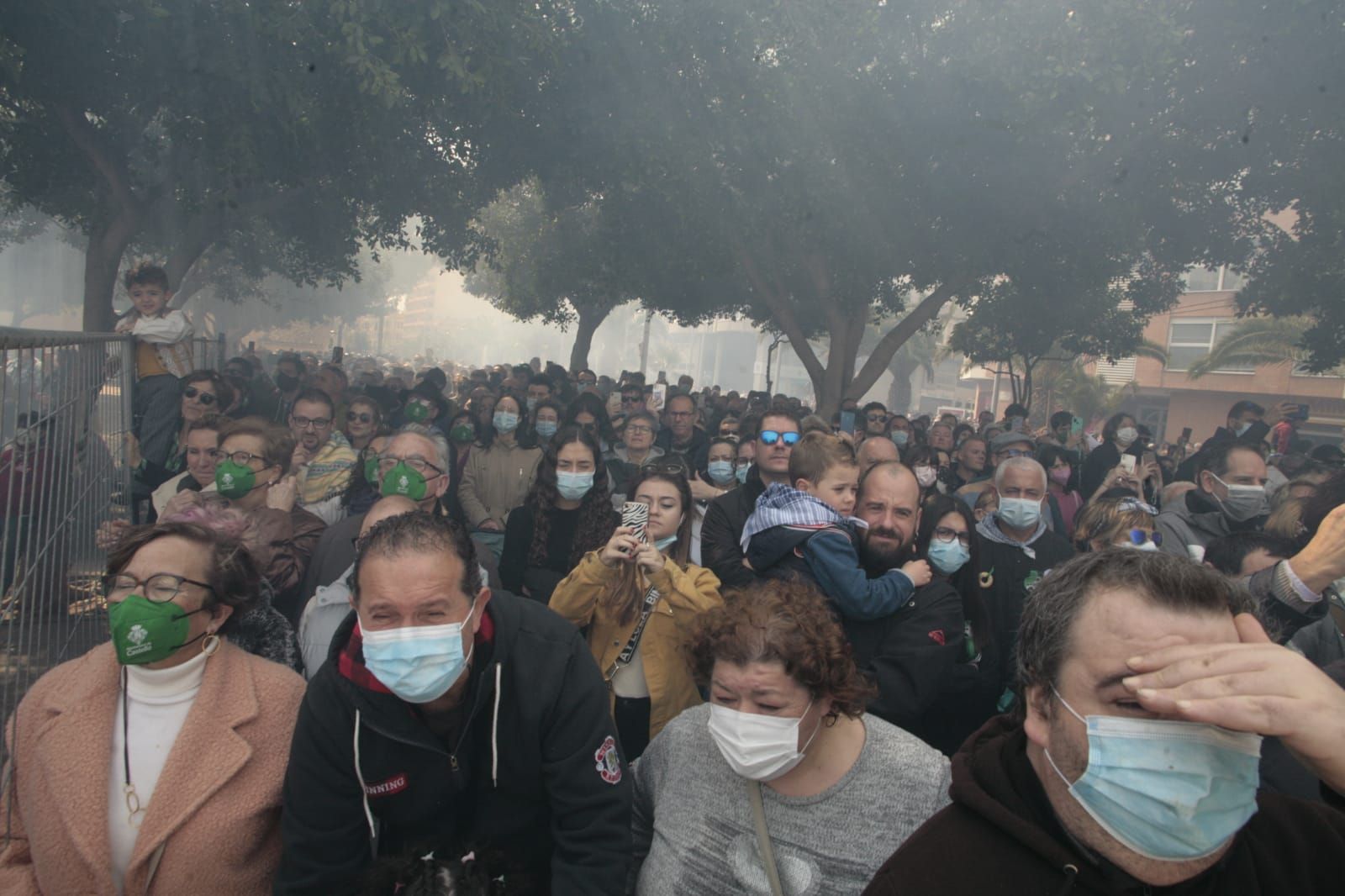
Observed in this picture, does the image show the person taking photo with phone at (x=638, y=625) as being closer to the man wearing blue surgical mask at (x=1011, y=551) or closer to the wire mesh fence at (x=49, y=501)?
the man wearing blue surgical mask at (x=1011, y=551)

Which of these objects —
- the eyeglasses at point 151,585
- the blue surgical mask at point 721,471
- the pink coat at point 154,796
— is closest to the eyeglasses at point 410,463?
the eyeglasses at point 151,585

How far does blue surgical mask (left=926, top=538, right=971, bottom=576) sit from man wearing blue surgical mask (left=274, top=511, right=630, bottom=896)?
6.21 feet

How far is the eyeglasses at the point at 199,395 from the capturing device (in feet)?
19.4

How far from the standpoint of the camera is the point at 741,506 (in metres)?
4.27

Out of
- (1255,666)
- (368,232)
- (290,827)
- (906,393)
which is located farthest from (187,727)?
(906,393)

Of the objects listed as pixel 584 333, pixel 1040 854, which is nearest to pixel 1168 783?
pixel 1040 854

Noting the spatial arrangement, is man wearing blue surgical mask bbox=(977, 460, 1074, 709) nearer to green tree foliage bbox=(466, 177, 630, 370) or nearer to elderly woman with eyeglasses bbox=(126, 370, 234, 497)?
elderly woman with eyeglasses bbox=(126, 370, 234, 497)

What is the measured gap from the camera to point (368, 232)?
14414 mm

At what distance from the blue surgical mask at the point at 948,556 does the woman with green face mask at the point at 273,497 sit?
110 inches

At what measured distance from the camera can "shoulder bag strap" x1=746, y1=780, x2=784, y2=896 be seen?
84.0 inches

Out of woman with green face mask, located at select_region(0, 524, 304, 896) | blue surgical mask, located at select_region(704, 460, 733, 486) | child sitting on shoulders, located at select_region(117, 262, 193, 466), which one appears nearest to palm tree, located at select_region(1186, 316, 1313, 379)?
Answer: blue surgical mask, located at select_region(704, 460, 733, 486)

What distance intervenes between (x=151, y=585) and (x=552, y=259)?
18.0 metres

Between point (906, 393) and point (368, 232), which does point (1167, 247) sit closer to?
point (368, 232)

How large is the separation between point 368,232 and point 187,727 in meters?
13.4
